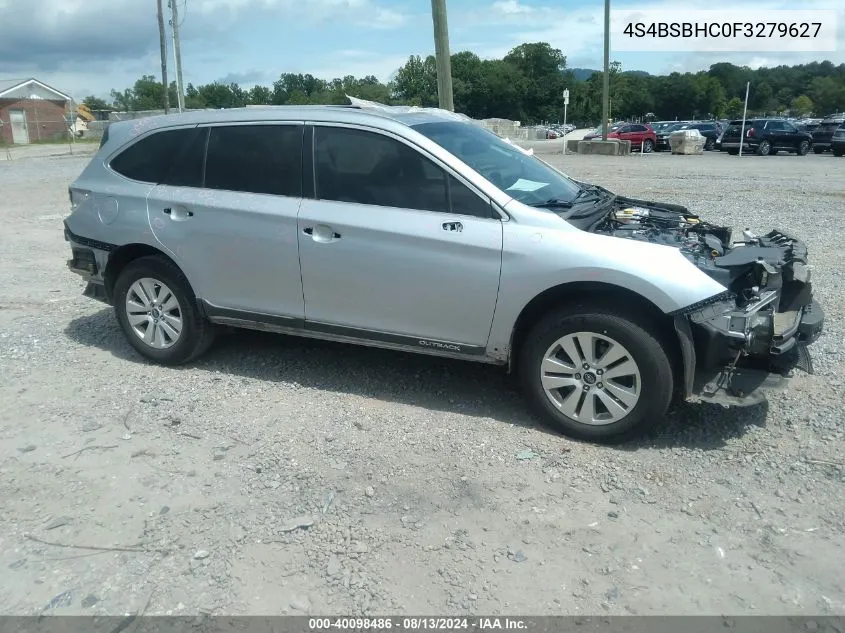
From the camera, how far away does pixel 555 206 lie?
4535 mm

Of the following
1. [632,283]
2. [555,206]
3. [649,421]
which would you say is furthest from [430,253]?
[649,421]

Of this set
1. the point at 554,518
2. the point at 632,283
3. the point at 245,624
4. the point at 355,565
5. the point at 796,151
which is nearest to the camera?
the point at 245,624

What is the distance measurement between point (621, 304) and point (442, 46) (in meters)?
6.84

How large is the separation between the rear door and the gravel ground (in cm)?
68

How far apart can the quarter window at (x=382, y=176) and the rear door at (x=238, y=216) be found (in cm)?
23

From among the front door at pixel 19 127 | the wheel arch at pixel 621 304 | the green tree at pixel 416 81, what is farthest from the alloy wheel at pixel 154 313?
the front door at pixel 19 127

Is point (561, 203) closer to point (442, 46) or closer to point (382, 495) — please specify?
point (382, 495)

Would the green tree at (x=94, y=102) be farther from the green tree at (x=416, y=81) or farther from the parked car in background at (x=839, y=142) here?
the parked car in background at (x=839, y=142)

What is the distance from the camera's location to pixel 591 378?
13.8ft

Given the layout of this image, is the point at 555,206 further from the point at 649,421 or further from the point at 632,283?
the point at 649,421

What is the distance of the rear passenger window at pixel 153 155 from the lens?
5398mm

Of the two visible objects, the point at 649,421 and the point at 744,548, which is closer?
the point at 744,548

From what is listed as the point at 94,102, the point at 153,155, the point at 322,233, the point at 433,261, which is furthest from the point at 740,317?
the point at 94,102

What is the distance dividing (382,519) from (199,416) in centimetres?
174
